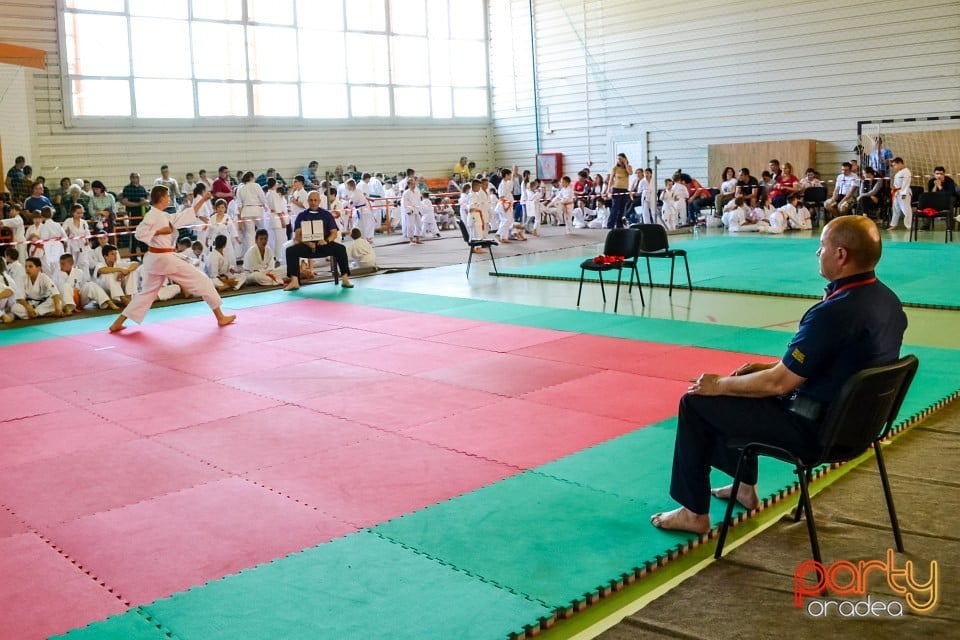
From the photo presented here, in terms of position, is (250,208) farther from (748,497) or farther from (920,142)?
(748,497)

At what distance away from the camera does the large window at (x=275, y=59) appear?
743 inches

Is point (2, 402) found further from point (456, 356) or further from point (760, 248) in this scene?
point (760, 248)

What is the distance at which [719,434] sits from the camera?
3584mm

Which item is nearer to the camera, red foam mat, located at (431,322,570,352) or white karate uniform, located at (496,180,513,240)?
red foam mat, located at (431,322,570,352)

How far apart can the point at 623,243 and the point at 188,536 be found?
22.5ft

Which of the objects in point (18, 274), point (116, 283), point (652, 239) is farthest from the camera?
point (116, 283)

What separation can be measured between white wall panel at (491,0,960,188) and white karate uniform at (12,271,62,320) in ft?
49.1

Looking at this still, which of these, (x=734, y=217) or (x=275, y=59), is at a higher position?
(x=275, y=59)

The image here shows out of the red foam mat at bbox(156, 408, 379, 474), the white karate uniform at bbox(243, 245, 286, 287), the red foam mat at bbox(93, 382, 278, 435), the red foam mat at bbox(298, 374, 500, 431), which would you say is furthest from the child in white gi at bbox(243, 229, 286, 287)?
the red foam mat at bbox(156, 408, 379, 474)

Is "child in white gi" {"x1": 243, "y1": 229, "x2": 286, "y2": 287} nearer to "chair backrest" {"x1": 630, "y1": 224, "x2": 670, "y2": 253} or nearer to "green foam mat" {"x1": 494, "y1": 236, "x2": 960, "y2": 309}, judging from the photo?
"green foam mat" {"x1": 494, "y1": 236, "x2": 960, "y2": 309}

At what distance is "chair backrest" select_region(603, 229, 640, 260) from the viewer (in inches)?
390

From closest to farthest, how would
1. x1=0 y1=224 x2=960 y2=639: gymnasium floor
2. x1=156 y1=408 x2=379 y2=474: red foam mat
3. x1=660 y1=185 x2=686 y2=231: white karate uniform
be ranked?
x1=0 y1=224 x2=960 y2=639: gymnasium floor → x1=156 y1=408 x2=379 y2=474: red foam mat → x1=660 y1=185 x2=686 y2=231: white karate uniform

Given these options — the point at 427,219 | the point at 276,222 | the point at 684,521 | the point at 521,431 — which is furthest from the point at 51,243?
the point at 684,521

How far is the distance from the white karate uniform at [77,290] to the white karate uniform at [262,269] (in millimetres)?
2208
